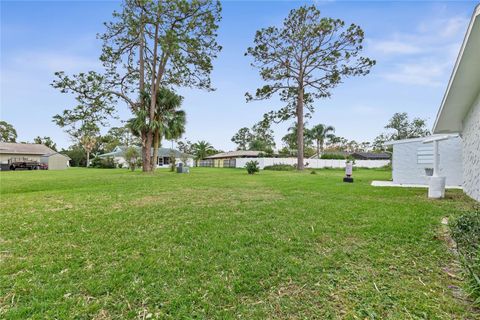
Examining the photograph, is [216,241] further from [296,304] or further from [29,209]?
[29,209]

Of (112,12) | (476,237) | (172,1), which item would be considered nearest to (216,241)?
(476,237)

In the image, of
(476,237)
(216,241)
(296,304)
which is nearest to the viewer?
(296,304)

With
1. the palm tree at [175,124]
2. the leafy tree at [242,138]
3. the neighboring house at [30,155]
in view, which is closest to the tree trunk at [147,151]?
the palm tree at [175,124]

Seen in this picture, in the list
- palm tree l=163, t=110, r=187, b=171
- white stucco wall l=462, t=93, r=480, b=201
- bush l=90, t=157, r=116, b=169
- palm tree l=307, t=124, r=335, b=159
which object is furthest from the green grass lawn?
palm tree l=307, t=124, r=335, b=159

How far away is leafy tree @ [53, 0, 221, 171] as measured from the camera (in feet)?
53.7

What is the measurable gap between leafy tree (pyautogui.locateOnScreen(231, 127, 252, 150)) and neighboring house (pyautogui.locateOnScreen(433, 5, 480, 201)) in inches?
1989

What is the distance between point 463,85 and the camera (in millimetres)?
6359

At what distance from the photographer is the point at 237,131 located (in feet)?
202

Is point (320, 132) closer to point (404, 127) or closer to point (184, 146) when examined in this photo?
point (404, 127)

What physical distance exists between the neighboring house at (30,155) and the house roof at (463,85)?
40.5m

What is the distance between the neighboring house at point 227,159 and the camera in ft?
116

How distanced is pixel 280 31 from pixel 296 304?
2214 centimetres

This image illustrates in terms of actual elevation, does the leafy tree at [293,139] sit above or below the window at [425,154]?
above

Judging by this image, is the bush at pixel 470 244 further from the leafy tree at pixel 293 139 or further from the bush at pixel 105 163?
the bush at pixel 105 163
